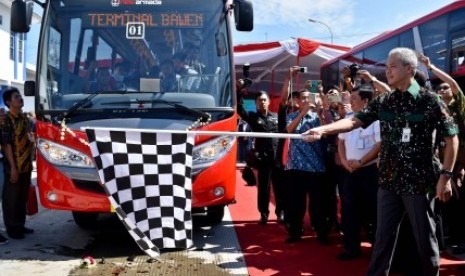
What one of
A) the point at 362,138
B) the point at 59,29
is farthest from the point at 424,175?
the point at 59,29

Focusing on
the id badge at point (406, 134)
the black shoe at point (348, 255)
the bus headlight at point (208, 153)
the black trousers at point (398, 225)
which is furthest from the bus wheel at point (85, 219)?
the id badge at point (406, 134)

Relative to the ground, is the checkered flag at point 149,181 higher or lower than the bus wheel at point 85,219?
higher

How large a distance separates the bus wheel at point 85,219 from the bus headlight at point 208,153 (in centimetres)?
220

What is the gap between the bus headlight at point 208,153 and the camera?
4.69 meters

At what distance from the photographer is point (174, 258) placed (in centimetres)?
489

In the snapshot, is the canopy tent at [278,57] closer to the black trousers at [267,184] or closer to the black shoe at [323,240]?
the black trousers at [267,184]

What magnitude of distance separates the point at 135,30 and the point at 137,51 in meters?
0.24

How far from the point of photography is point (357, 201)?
4.72 metres

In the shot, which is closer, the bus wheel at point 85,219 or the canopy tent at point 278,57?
the bus wheel at point 85,219

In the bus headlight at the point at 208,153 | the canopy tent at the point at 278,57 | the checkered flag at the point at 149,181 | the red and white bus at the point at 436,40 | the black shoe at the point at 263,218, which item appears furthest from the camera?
the canopy tent at the point at 278,57

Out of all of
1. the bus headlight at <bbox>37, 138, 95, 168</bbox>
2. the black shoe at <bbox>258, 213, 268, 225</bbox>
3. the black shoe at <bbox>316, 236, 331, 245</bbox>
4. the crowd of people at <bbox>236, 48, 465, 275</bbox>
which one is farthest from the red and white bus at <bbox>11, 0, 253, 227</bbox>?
the black shoe at <bbox>258, 213, 268, 225</bbox>

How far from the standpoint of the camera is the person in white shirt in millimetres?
4445

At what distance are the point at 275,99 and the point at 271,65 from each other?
3.91 feet

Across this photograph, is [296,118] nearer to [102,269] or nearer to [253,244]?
[253,244]
